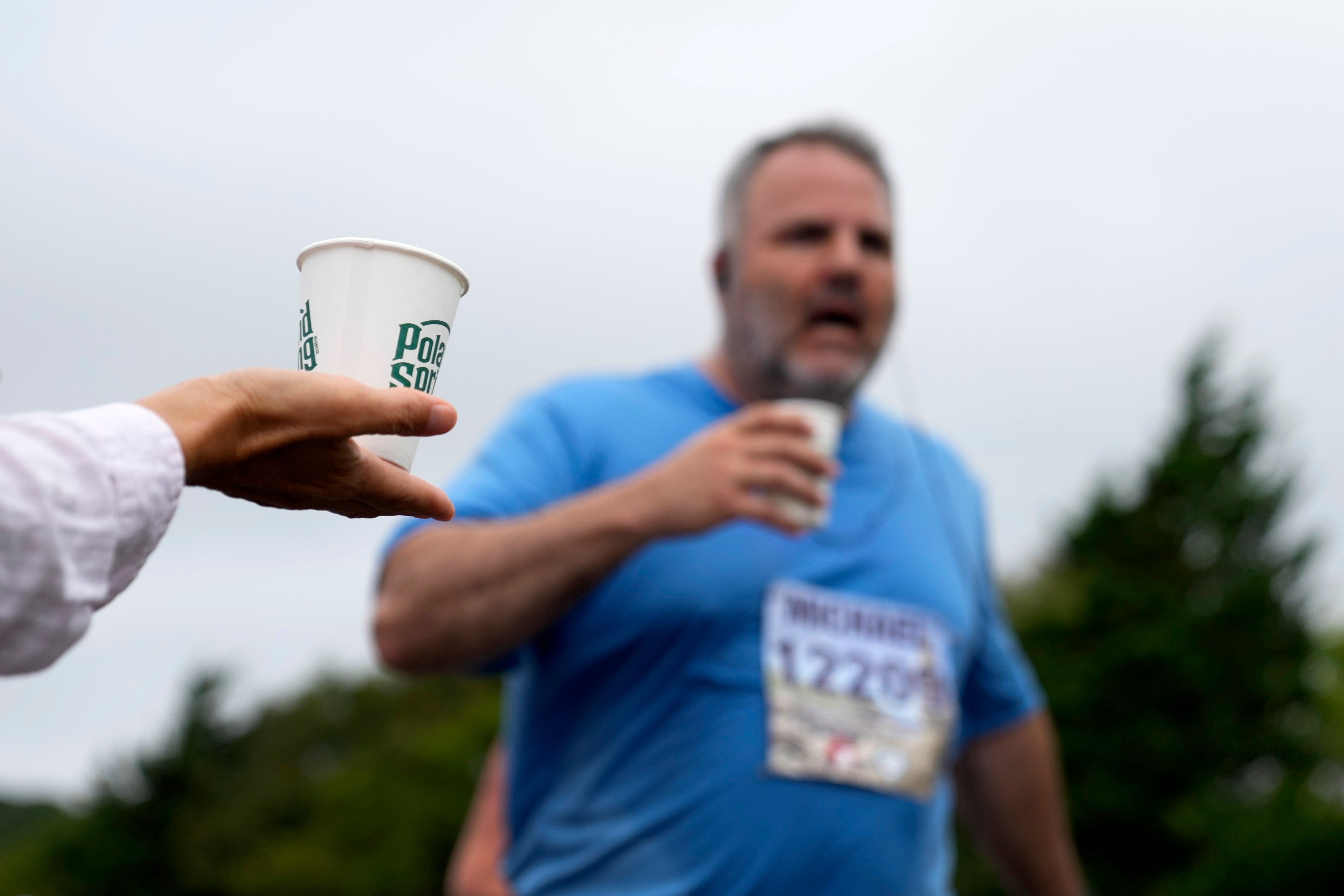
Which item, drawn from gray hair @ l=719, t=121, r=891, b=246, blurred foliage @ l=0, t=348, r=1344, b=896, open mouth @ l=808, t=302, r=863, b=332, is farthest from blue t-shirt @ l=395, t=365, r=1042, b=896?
blurred foliage @ l=0, t=348, r=1344, b=896

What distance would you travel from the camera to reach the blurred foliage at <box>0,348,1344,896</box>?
1630 centimetres

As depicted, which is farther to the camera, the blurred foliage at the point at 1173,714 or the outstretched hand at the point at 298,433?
the blurred foliage at the point at 1173,714

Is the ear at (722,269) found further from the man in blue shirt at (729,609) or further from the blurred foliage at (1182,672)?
the blurred foliage at (1182,672)

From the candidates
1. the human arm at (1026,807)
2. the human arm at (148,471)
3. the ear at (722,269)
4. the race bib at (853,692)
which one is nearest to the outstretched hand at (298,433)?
the human arm at (148,471)

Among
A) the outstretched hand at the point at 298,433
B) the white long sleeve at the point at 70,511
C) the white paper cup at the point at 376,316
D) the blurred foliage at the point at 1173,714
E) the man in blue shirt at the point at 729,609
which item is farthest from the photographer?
the blurred foliage at the point at 1173,714

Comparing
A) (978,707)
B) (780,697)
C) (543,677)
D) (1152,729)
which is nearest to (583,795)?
(543,677)

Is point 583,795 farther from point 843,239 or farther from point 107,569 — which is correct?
point 107,569

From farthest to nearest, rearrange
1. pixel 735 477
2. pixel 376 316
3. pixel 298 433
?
pixel 735 477 → pixel 376 316 → pixel 298 433

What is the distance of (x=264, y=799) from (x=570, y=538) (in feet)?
126

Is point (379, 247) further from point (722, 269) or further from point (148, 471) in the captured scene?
point (722, 269)

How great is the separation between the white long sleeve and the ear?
233 centimetres

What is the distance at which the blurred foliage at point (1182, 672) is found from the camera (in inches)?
723

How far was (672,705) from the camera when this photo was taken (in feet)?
7.95

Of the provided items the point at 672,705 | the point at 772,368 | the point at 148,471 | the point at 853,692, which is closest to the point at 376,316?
the point at 148,471
